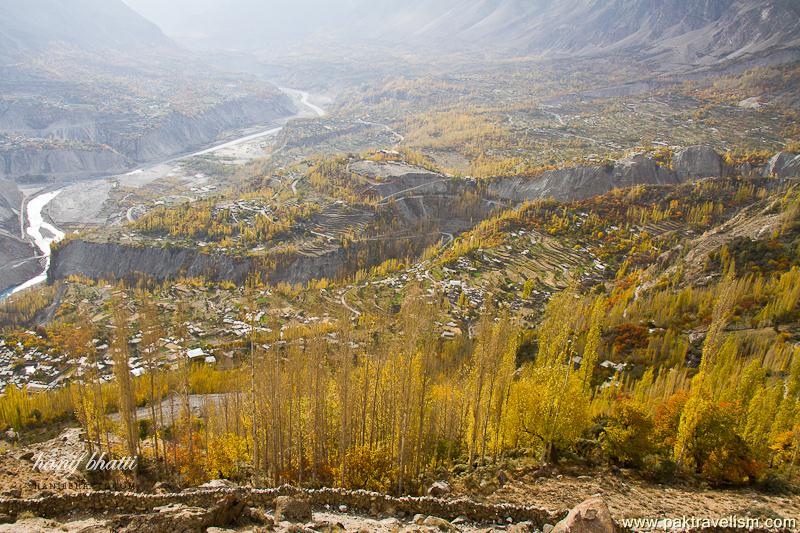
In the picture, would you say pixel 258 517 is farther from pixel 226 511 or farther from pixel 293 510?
pixel 293 510

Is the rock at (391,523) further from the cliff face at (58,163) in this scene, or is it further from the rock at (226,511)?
the cliff face at (58,163)

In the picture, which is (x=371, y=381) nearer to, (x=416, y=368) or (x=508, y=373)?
(x=416, y=368)

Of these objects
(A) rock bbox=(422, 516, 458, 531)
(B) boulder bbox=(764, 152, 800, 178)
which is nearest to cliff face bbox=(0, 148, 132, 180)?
(A) rock bbox=(422, 516, 458, 531)

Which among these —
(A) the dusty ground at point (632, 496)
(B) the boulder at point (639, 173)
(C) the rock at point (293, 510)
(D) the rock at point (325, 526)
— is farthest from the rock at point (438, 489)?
(B) the boulder at point (639, 173)

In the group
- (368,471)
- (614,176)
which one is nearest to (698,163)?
(614,176)

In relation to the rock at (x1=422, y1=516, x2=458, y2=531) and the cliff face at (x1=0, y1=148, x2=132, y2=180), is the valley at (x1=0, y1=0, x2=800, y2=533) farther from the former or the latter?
the cliff face at (x1=0, y1=148, x2=132, y2=180)

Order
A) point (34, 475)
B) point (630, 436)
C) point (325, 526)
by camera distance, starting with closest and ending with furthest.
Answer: point (325, 526), point (630, 436), point (34, 475)
